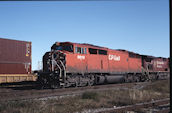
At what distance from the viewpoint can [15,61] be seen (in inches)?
715

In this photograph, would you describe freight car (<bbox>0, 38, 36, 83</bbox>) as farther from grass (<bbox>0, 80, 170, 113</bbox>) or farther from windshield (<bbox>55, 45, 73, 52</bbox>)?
grass (<bbox>0, 80, 170, 113</bbox>)

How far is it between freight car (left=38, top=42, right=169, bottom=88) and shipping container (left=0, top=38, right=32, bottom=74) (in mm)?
3191

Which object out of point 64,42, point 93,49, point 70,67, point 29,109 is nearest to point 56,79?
point 70,67

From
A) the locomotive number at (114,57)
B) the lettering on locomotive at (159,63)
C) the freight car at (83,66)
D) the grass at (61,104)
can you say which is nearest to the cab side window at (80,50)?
the freight car at (83,66)

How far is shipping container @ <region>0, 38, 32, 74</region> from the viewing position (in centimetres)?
1753

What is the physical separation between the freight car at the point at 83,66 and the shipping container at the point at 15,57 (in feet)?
10.5

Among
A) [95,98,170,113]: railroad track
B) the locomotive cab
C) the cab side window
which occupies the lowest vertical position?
[95,98,170,113]: railroad track

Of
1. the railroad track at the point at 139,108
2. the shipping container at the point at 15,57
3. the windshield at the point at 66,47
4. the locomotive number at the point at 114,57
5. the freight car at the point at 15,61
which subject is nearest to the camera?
the railroad track at the point at 139,108

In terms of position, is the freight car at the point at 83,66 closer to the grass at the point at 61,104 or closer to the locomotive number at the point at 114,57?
the locomotive number at the point at 114,57

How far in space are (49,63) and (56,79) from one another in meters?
1.80

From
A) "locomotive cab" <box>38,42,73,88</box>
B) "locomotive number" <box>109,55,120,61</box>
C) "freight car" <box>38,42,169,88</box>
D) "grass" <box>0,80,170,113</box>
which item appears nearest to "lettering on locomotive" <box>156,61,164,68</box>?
"freight car" <box>38,42,169,88</box>

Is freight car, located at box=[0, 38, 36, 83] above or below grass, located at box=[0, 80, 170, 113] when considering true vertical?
above

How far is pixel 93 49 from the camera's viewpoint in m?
18.0

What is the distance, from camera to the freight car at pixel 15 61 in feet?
56.9
